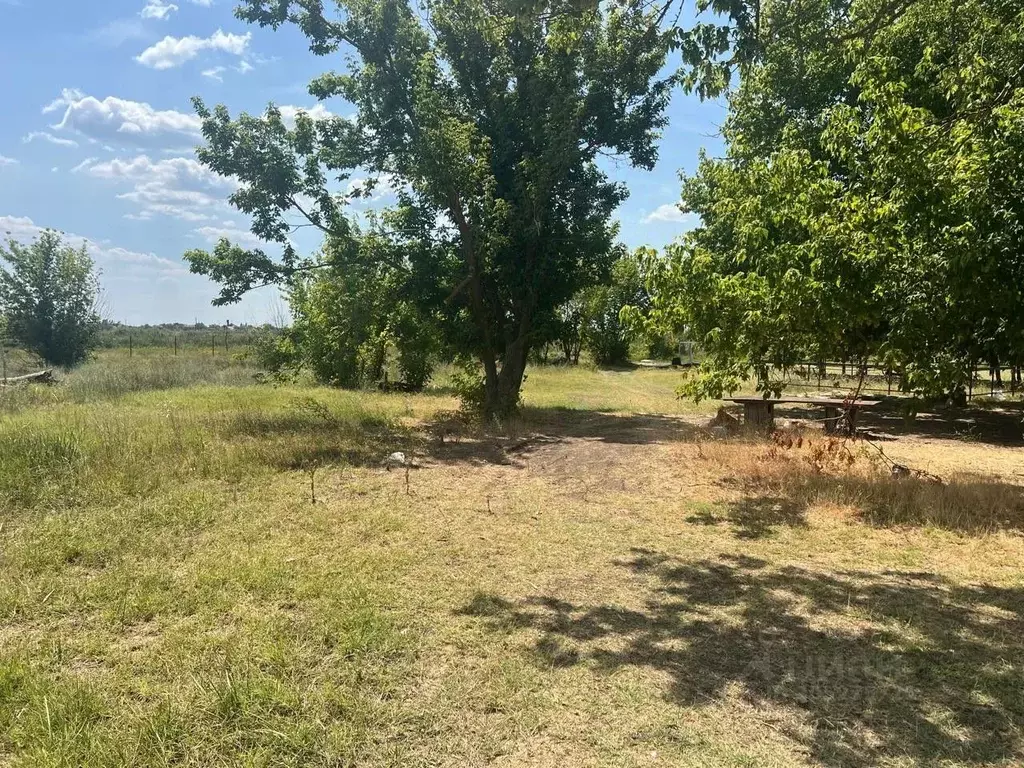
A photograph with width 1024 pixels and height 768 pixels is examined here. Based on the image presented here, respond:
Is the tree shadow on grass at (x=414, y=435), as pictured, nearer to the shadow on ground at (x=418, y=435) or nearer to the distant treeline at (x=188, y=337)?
the shadow on ground at (x=418, y=435)

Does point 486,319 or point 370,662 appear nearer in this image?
point 370,662

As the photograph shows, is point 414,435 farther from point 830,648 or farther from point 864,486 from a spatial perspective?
point 830,648

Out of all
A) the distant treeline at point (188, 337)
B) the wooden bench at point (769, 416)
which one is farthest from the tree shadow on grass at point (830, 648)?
the distant treeline at point (188, 337)

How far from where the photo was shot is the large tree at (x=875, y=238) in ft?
19.0

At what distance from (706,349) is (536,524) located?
2.92 m

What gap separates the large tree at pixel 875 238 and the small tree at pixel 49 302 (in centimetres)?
2682

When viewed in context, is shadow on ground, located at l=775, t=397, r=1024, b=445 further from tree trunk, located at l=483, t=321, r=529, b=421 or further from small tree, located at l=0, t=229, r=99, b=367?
small tree, located at l=0, t=229, r=99, b=367

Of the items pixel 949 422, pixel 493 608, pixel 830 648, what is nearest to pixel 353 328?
pixel 493 608

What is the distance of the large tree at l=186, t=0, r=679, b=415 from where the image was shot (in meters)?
13.1

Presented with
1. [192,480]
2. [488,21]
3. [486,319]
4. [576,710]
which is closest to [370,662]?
[576,710]

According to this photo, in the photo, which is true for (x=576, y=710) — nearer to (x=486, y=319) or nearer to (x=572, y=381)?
→ (x=486, y=319)

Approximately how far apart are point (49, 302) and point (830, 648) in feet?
98.7

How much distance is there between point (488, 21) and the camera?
6086mm

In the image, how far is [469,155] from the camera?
1354cm
